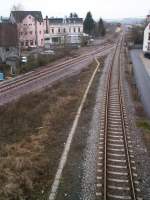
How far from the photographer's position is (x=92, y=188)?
37.0 ft

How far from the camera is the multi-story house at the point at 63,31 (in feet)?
276

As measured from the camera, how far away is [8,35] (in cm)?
4956

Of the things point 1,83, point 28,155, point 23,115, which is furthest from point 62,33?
point 28,155

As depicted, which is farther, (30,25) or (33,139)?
(30,25)

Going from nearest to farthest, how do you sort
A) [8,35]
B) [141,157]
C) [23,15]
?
1. [141,157]
2. [8,35]
3. [23,15]

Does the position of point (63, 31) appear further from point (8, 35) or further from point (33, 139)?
point (33, 139)

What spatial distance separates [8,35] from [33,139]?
122 ft

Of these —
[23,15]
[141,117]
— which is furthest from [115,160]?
[23,15]

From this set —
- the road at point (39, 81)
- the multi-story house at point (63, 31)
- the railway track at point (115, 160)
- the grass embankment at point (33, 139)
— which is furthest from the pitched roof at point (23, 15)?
the railway track at point (115, 160)

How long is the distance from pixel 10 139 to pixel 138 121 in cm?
825

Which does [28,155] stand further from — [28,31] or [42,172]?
[28,31]

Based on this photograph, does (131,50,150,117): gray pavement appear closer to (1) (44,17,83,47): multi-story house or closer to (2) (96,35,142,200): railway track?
(2) (96,35,142,200): railway track

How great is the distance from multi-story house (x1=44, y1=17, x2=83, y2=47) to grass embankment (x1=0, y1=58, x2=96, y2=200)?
194 ft

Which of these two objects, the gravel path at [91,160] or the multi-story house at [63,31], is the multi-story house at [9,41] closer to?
the gravel path at [91,160]
